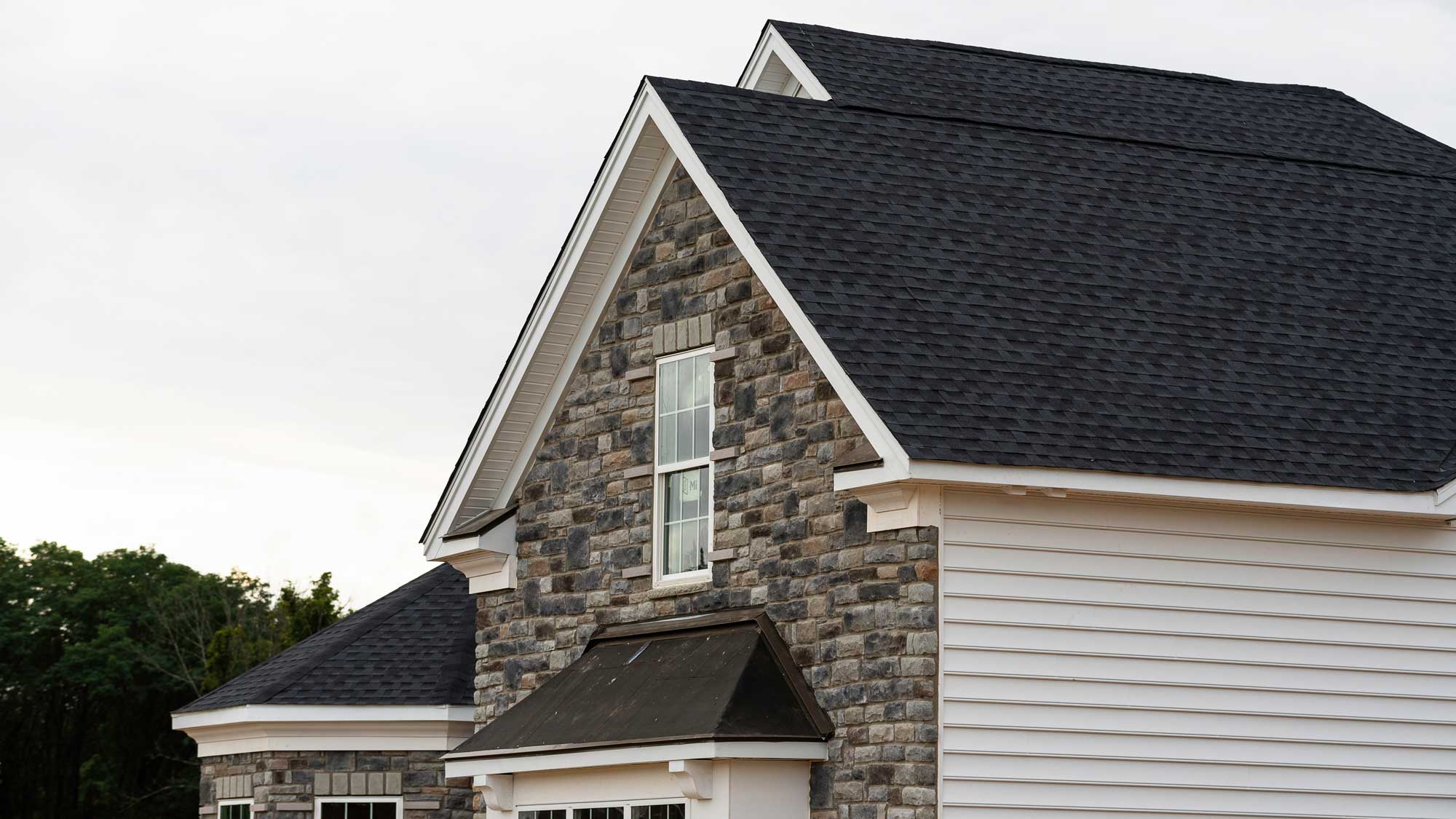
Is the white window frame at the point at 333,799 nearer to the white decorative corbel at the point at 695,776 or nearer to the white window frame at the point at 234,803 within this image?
the white window frame at the point at 234,803

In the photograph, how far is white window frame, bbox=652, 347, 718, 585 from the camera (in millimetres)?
16203

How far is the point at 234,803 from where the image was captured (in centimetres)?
2148

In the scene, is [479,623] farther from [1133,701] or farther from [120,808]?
[120,808]

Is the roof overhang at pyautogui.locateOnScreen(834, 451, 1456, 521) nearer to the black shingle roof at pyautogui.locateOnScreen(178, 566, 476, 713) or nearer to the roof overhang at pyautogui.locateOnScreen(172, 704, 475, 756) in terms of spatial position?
the roof overhang at pyautogui.locateOnScreen(172, 704, 475, 756)

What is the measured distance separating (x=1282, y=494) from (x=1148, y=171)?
461cm

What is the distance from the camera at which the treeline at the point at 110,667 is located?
1923 inches

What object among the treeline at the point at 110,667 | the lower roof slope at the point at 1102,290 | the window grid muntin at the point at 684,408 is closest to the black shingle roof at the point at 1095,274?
the lower roof slope at the point at 1102,290

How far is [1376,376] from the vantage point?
1596 centimetres

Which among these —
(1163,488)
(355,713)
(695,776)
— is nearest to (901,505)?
(1163,488)

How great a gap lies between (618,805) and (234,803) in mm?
7914

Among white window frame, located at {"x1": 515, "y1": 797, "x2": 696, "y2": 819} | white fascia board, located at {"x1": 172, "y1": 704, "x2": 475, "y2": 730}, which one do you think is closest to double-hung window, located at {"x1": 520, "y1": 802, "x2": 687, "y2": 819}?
white window frame, located at {"x1": 515, "y1": 797, "x2": 696, "y2": 819}

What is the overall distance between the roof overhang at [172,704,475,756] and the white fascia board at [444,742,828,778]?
4801 millimetres

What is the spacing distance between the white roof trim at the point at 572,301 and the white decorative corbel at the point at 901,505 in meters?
2.32

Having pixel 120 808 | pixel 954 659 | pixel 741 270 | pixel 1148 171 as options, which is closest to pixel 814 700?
pixel 954 659
